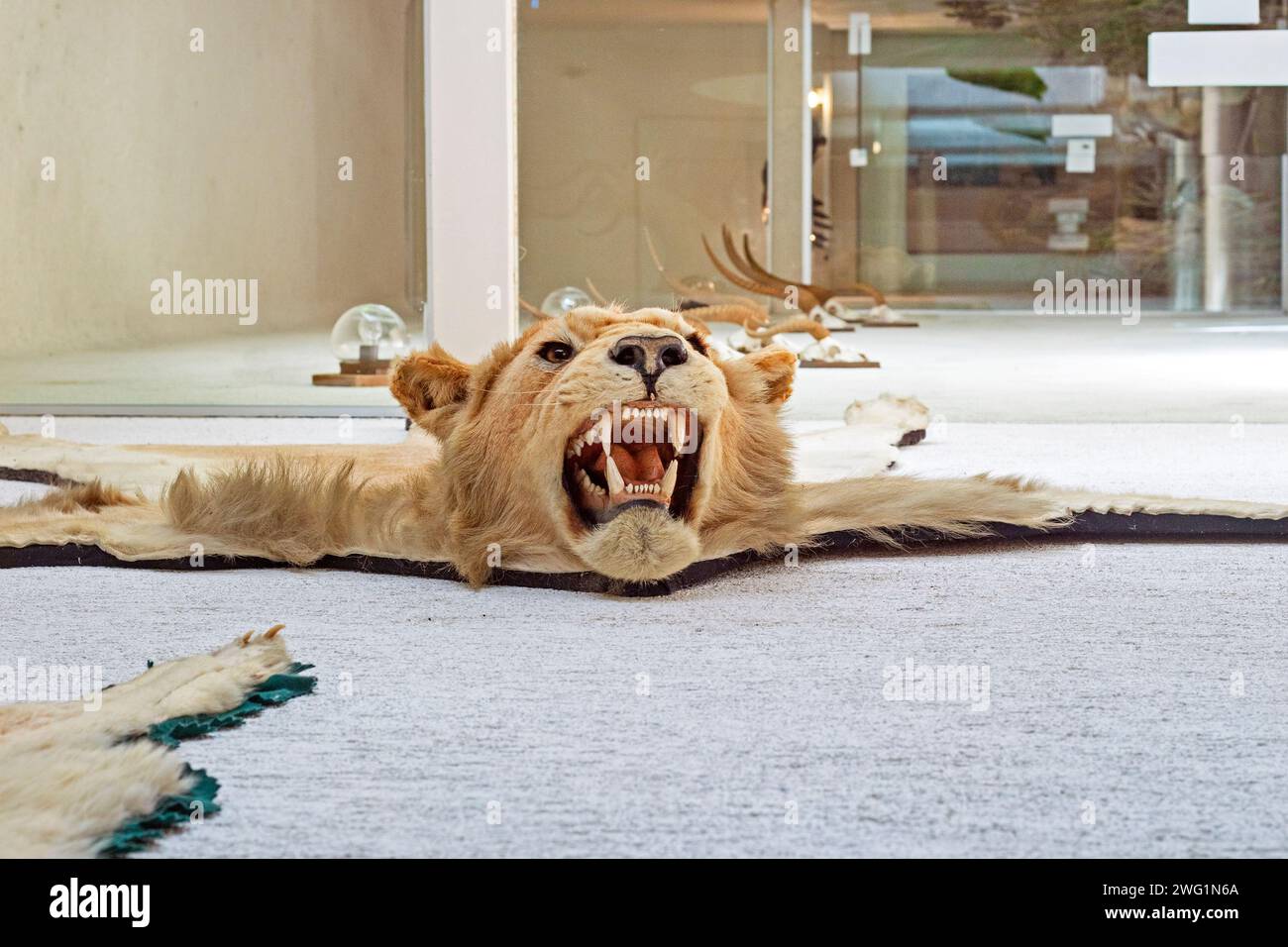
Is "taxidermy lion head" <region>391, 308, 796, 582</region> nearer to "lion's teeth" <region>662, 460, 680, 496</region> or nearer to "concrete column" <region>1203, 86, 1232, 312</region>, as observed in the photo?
"lion's teeth" <region>662, 460, 680, 496</region>

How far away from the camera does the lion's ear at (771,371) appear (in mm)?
2180

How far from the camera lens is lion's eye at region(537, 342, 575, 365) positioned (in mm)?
2049

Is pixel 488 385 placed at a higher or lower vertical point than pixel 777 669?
higher

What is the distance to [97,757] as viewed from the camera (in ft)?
3.96

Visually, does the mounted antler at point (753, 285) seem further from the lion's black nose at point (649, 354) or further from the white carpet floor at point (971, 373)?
the lion's black nose at point (649, 354)

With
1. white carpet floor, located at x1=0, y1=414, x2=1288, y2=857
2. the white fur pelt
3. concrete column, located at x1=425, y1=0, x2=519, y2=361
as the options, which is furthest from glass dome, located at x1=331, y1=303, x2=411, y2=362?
the white fur pelt

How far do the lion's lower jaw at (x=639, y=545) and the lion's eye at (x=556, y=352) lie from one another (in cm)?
24

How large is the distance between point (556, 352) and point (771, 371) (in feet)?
1.05

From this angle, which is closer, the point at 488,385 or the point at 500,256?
the point at 488,385

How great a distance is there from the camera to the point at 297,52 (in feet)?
14.3

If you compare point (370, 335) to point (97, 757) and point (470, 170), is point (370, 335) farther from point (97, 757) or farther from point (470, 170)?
point (97, 757)

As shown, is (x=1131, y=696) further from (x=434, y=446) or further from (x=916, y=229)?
(x=916, y=229)
